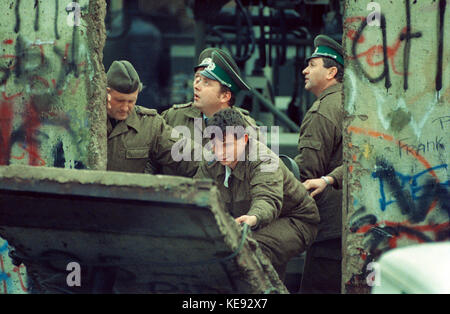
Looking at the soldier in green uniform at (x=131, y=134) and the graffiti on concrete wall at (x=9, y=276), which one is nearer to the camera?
the graffiti on concrete wall at (x=9, y=276)

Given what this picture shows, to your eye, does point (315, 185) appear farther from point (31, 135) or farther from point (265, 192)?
point (31, 135)

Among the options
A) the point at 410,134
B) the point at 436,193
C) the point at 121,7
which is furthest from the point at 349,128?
the point at 121,7

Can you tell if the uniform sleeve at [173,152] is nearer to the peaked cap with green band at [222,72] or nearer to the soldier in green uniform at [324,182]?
the peaked cap with green band at [222,72]

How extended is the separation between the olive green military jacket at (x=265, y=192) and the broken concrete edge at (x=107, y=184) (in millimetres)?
1048

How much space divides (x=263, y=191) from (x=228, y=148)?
1.07 feet

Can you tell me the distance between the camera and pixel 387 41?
4758mm

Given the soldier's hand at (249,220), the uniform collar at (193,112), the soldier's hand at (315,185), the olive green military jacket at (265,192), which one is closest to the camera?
the soldier's hand at (249,220)

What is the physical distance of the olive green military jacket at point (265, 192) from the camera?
4480 mm

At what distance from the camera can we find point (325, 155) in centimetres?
551

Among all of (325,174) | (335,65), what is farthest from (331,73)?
(325,174)

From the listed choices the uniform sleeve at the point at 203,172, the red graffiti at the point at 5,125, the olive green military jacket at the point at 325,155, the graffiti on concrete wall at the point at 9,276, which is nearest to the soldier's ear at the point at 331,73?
the olive green military jacket at the point at 325,155

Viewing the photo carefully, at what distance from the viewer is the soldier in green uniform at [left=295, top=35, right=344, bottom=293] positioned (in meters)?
5.42

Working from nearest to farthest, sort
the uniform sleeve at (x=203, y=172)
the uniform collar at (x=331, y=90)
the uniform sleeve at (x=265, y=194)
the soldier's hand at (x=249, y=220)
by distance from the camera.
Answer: the soldier's hand at (x=249, y=220), the uniform sleeve at (x=265, y=194), the uniform sleeve at (x=203, y=172), the uniform collar at (x=331, y=90)

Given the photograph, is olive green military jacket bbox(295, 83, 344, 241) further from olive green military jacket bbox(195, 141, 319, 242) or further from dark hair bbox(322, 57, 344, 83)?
olive green military jacket bbox(195, 141, 319, 242)
